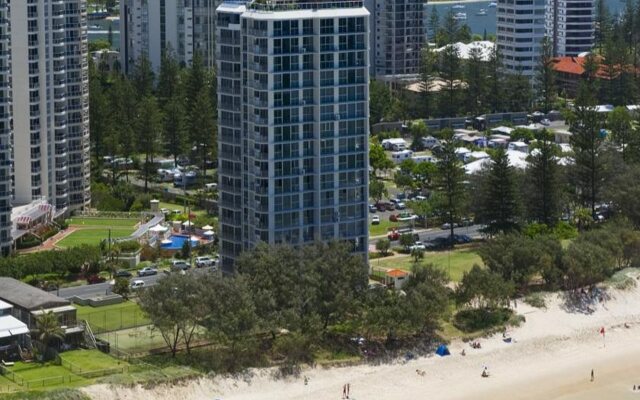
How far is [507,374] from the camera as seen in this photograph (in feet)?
206

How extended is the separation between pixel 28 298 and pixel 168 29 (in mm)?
68170

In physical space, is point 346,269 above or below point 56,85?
below

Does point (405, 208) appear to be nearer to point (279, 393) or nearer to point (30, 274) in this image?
point (30, 274)

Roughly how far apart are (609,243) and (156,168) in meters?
35.2

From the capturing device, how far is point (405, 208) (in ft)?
303

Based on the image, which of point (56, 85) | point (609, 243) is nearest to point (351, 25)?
point (609, 243)

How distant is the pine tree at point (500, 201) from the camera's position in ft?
265

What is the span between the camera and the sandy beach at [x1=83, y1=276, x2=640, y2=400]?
2290 inches

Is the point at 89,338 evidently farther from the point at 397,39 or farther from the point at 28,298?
the point at 397,39

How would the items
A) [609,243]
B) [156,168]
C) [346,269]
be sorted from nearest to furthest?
[346,269]
[609,243]
[156,168]

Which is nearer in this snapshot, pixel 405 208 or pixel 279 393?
pixel 279 393

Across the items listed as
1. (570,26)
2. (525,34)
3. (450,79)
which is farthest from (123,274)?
(570,26)

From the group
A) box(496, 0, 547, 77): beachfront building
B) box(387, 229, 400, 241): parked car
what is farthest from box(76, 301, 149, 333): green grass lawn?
box(496, 0, 547, 77): beachfront building

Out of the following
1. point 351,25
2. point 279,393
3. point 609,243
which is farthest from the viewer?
point 609,243
